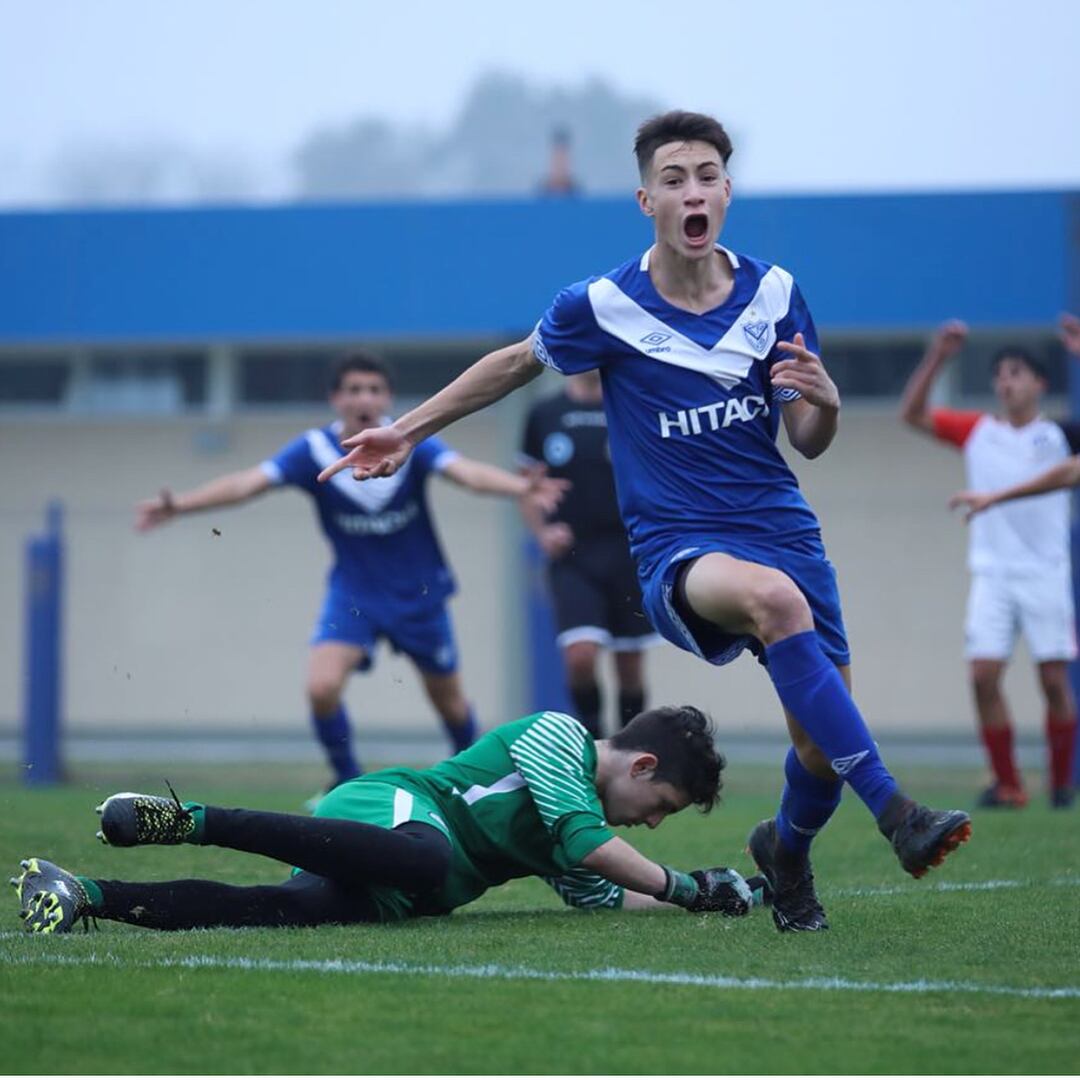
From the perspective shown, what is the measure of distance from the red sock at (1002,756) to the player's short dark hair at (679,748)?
5627 mm

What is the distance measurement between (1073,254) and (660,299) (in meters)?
8.74

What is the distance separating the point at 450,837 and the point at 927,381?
604 centimetres

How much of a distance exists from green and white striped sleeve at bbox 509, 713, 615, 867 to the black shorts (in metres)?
4.71

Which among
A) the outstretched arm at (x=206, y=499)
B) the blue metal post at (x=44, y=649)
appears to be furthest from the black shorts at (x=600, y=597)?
the blue metal post at (x=44, y=649)

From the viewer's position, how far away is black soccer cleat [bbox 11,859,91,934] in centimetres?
532

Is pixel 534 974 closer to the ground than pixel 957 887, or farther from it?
farther from it

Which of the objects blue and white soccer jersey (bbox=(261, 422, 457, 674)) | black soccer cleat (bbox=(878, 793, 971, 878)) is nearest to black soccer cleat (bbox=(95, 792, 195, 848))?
black soccer cleat (bbox=(878, 793, 971, 878))

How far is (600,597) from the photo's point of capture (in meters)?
10.6

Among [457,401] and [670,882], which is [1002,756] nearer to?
[670,882]

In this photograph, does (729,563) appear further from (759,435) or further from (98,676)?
(98,676)

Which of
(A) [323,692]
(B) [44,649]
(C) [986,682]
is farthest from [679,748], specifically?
(B) [44,649]

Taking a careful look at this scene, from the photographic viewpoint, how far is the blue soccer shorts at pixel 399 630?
987 centimetres

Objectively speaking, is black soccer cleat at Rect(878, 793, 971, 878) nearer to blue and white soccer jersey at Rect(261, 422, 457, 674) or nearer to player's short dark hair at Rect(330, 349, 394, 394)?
blue and white soccer jersey at Rect(261, 422, 457, 674)

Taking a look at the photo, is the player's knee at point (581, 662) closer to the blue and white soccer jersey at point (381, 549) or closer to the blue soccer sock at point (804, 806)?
the blue and white soccer jersey at point (381, 549)
